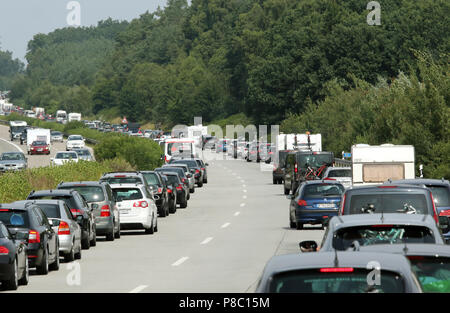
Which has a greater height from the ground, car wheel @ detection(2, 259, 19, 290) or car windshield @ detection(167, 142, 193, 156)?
car windshield @ detection(167, 142, 193, 156)

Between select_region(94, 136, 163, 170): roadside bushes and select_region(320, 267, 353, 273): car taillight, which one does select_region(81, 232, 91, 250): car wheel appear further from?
select_region(94, 136, 163, 170): roadside bushes

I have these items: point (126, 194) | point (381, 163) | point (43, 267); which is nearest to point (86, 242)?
point (126, 194)

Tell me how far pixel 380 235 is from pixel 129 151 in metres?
54.4

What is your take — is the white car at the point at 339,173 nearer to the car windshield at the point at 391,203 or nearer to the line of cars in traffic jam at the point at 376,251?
the line of cars in traffic jam at the point at 376,251

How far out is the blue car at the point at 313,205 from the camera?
97.6 feet

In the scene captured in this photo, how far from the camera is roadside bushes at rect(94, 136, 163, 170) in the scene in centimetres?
6481

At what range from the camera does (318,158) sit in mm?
46000

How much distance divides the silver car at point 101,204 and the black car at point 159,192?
315 inches

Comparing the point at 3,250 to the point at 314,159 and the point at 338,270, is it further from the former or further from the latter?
the point at 314,159

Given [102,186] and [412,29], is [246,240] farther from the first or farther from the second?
[412,29]

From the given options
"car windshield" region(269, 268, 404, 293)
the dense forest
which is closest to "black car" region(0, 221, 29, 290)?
"car windshield" region(269, 268, 404, 293)

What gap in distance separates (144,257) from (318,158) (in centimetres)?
2410

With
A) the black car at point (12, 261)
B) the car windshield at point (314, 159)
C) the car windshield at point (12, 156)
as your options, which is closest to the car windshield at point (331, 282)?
the black car at point (12, 261)

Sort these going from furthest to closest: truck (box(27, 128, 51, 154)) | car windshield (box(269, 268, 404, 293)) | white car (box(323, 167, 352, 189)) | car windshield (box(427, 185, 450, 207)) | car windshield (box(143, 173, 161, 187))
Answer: truck (box(27, 128, 51, 154)), white car (box(323, 167, 352, 189)), car windshield (box(143, 173, 161, 187)), car windshield (box(427, 185, 450, 207)), car windshield (box(269, 268, 404, 293))
